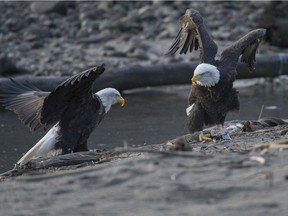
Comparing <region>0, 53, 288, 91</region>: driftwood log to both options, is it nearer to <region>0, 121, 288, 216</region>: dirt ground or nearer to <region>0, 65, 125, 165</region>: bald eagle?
<region>0, 65, 125, 165</region>: bald eagle

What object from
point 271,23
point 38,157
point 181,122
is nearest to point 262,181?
point 38,157

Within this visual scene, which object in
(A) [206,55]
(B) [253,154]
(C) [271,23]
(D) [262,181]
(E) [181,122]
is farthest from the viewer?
(C) [271,23]

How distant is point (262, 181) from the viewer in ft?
14.9

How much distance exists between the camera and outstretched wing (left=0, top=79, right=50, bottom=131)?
25.2 feet

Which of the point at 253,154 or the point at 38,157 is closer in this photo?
the point at 253,154

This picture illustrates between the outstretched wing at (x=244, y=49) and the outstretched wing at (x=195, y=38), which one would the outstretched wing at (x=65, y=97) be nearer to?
the outstretched wing at (x=195, y=38)

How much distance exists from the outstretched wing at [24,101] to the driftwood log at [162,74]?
276 centimetres

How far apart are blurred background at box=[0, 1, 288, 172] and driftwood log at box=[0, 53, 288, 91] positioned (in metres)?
0.10

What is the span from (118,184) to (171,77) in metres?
7.71

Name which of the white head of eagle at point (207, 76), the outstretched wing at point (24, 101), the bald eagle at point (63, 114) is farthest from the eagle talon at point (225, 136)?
the outstretched wing at point (24, 101)

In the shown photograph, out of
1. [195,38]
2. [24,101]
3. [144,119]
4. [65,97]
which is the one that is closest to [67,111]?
[65,97]

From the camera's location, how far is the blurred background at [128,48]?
1023 cm

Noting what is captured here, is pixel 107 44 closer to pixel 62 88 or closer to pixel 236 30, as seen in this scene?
pixel 236 30

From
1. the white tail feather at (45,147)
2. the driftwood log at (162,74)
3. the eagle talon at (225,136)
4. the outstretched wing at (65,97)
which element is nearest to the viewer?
the outstretched wing at (65,97)
